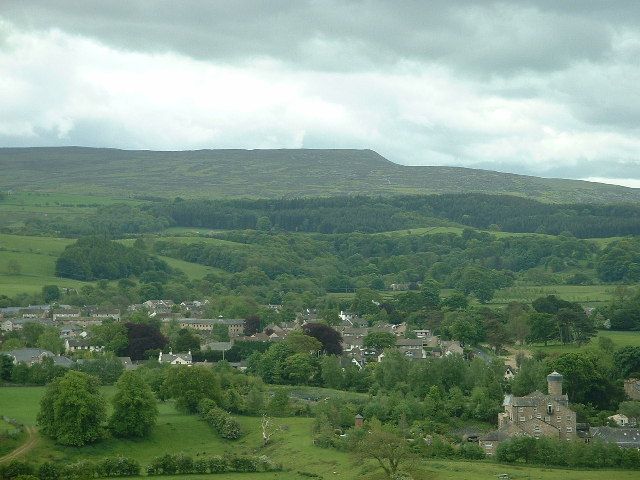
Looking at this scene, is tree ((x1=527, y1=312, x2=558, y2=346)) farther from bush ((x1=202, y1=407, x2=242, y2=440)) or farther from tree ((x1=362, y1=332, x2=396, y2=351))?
bush ((x1=202, y1=407, x2=242, y2=440))

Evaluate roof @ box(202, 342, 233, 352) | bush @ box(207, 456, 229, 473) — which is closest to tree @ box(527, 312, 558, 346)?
roof @ box(202, 342, 233, 352)

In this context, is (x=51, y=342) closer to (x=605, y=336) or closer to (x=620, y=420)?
(x=605, y=336)

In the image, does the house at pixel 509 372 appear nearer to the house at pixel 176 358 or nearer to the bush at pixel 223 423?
the bush at pixel 223 423

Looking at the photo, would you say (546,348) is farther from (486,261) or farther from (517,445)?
(486,261)

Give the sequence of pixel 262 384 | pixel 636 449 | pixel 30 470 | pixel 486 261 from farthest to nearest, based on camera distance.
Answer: pixel 486 261
pixel 262 384
pixel 636 449
pixel 30 470

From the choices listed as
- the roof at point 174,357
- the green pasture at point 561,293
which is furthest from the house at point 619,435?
the green pasture at point 561,293

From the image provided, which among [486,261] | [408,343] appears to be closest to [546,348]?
[408,343]
